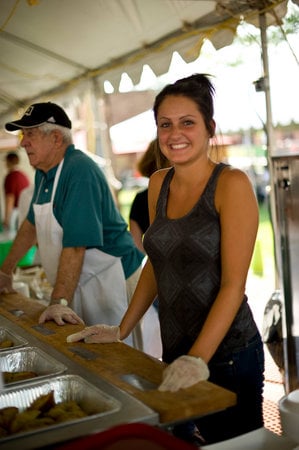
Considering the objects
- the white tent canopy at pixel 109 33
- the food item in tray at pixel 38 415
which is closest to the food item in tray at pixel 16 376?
the food item in tray at pixel 38 415

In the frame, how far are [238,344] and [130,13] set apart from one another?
2830mm

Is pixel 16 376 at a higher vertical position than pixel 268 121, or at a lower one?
lower

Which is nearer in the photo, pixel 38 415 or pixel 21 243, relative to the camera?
pixel 38 415

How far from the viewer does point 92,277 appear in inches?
137

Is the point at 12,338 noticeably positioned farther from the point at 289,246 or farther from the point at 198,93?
the point at 289,246

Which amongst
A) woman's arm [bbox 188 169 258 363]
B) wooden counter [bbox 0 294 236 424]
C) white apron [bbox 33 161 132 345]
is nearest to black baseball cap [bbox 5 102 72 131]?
white apron [bbox 33 161 132 345]

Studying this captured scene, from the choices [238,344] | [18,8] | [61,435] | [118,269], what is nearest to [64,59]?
[18,8]

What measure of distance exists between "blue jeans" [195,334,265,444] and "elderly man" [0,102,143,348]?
881 mm

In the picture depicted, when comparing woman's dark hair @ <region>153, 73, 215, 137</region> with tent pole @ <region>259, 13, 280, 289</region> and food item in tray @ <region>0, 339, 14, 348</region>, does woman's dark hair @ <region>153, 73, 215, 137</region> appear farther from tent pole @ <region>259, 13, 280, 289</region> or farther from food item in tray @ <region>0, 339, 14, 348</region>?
tent pole @ <region>259, 13, 280, 289</region>

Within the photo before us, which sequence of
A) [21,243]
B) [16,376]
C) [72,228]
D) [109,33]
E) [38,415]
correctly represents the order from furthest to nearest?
1. [109,33]
2. [21,243]
3. [72,228]
4. [16,376]
5. [38,415]

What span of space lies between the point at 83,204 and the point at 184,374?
1466 mm

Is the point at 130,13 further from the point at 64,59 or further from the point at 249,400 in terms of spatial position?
the point at 249,400

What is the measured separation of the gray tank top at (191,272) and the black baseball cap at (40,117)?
1199 mm

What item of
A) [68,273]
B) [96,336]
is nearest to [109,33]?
[68,273]
